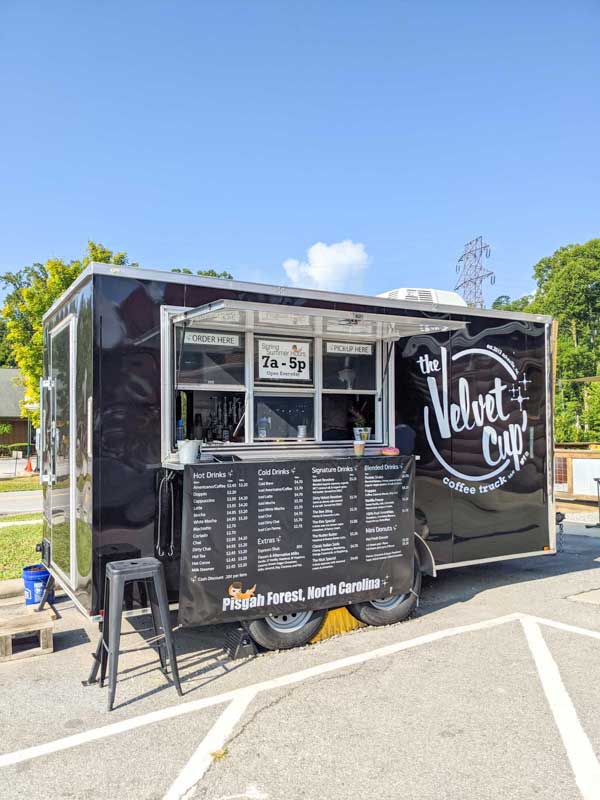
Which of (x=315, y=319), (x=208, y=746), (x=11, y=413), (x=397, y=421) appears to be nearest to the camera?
(x=208, y=746)

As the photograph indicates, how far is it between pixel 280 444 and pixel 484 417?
92.3 inches

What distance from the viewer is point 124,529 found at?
4562 millimetres

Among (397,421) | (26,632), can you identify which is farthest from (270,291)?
(26,632)

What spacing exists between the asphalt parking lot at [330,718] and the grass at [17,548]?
83.1 inches

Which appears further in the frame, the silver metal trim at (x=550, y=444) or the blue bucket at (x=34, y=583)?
the silver metal trim at (x=550, y=444)

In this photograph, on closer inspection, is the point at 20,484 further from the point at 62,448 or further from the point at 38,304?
the point at 62,448

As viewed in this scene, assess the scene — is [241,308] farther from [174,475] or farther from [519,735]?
[519,735]

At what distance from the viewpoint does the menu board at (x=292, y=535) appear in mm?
4523

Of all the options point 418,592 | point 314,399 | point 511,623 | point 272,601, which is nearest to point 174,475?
point 272,601

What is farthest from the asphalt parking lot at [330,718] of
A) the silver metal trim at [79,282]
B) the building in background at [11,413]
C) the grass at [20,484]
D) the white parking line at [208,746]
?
the building in background at [11,413]

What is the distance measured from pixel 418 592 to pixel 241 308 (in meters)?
3.10

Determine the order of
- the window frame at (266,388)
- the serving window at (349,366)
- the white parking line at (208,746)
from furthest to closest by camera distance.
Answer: the serving window at (349,366) → the window frame at (266,388) → the white parking line at (208,746)

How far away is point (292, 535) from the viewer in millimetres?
4879

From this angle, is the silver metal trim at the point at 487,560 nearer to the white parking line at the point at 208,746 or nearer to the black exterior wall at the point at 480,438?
the black exterior wall at the point at 480,438
